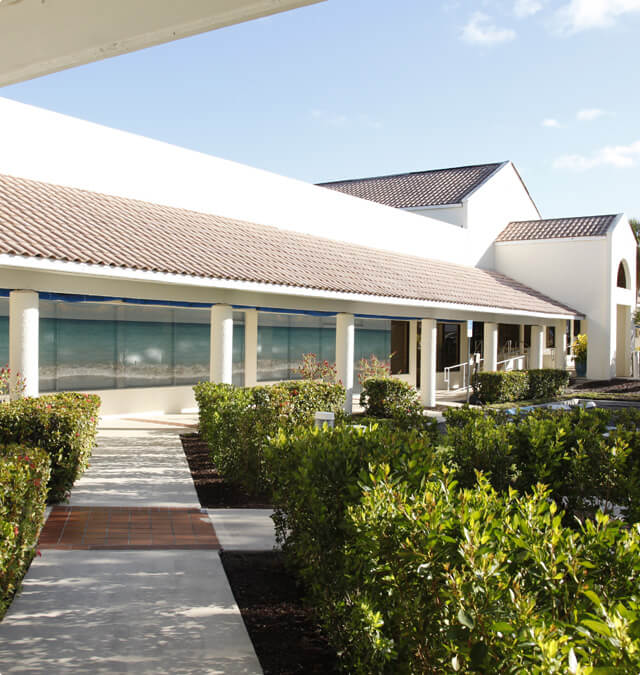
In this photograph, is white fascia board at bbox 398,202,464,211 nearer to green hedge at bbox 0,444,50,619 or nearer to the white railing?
the white railing

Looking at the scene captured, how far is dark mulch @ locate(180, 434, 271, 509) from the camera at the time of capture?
8344 mm

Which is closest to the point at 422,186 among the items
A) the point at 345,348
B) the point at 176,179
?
the point at 345,348

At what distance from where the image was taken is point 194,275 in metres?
12.8

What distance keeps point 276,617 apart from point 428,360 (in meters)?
16.4

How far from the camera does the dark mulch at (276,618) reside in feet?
13.9

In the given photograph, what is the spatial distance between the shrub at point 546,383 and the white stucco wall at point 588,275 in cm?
518

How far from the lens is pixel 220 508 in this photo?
8.09 meters

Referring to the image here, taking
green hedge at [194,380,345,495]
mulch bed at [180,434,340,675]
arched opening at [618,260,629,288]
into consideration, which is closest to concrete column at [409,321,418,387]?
arched opening at [618,260,629,288]

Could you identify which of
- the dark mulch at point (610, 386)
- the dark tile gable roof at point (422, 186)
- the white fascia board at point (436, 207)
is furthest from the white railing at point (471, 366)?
the dark tile gable roof at point (422, 186)

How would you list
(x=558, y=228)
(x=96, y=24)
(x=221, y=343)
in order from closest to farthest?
1. (x=96, y=24)
2. (x=221, y=343)
3. (x=558, y=228)

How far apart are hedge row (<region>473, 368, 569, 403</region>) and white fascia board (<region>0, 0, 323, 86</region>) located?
20.6 metres

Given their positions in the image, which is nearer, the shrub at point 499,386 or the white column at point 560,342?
the shrub at point 499,386

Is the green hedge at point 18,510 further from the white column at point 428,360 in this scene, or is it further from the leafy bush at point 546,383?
the leafy bush at point 546,383

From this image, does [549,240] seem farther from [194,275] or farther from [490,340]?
[194,275]
